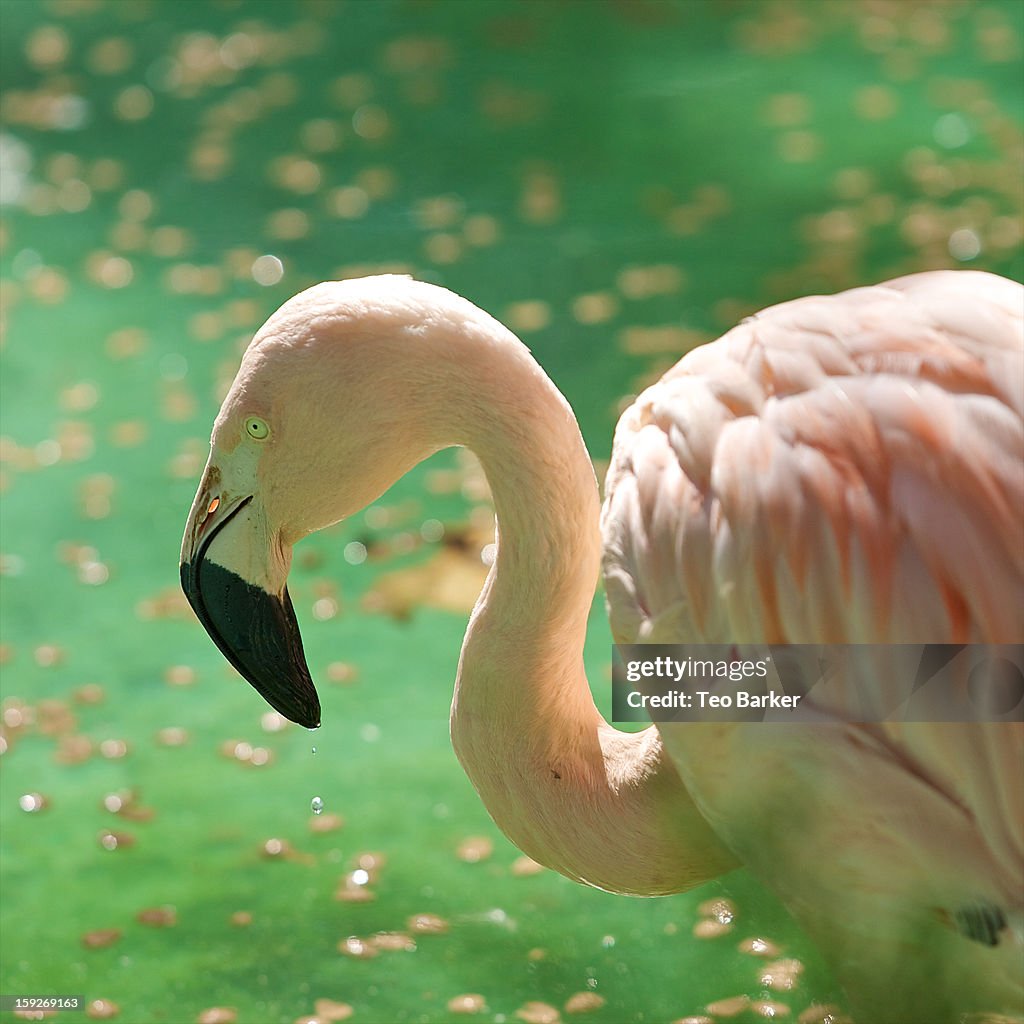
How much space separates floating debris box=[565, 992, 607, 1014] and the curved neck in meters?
0.72

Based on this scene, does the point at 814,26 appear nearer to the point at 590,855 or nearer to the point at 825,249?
the point at 825,249

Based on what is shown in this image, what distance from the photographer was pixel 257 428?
2119 millimetres

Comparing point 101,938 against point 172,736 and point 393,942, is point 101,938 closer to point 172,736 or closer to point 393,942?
point 393,942

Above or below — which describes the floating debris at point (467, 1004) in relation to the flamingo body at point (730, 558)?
below

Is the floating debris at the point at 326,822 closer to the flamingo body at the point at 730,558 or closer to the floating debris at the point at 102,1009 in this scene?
the floating debris at the point at 102,1009

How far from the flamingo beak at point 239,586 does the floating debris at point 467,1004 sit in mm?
1065

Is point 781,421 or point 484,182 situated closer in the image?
point 781,421

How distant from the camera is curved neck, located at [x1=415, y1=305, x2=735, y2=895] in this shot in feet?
6.84

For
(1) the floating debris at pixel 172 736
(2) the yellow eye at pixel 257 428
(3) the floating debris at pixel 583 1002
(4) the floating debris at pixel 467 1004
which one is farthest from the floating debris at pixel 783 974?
(1) the floating debris at pixel 172 736

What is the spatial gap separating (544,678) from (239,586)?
0.49 metres

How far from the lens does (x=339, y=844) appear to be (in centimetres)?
359

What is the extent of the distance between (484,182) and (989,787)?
5288mm

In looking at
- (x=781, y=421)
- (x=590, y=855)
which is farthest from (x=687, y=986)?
(x=781, y=421)

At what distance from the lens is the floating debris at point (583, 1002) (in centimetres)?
295
